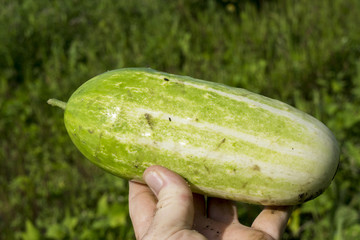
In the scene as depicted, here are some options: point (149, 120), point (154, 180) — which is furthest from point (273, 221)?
point (149, 120)

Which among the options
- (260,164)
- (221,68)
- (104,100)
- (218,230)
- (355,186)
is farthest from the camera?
(221,68)

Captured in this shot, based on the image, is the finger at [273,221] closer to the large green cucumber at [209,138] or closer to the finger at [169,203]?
the large green cucumber at [209,138]

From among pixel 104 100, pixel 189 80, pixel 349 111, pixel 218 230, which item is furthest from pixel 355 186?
pixel 104 100

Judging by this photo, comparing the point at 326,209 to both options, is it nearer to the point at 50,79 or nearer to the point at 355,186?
the point at 355,186

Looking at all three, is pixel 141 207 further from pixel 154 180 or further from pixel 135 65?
pixel 135 65

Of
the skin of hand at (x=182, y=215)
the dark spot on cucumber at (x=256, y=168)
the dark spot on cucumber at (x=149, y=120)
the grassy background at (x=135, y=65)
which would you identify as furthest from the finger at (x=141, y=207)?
the dark spot on cucumber at (x=256, y=168)

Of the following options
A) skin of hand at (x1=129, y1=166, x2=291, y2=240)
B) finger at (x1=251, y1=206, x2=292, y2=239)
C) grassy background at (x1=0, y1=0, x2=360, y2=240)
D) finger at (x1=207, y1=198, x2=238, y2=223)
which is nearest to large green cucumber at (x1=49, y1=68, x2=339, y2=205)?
skin of hand at (x1=129, y1=166, x2=291, y2=240)

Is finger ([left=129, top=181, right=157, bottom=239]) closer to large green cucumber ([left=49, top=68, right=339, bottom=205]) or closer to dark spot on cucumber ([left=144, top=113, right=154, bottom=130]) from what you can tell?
large green cucumber ([left=49, top=68, right=339, bottom=205])
